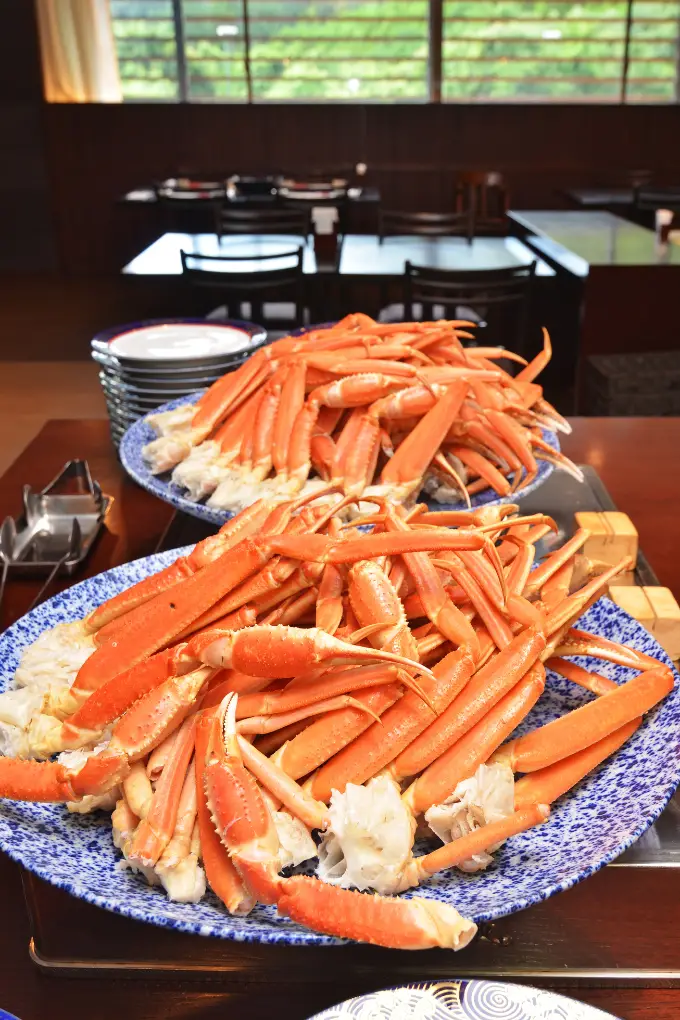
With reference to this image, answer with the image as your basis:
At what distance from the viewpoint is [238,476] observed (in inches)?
44.9

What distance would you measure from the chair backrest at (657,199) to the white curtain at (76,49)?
13.1ft

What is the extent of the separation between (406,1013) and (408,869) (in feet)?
0.27

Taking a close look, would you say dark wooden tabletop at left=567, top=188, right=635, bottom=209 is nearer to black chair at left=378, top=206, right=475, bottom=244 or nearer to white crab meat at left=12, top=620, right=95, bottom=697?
black chair at left=378, top=206, right=475, bottom=244

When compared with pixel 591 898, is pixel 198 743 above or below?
above

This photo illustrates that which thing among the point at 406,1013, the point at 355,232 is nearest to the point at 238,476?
the point at 406,1013

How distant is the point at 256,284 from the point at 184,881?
8.17 feet

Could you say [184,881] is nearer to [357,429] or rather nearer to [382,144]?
[357,429]

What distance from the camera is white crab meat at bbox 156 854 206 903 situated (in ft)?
1.86

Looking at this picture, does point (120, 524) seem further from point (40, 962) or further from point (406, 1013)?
point (406, 1013)

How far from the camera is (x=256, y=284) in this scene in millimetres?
2881

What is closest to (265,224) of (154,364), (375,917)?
(154,364)

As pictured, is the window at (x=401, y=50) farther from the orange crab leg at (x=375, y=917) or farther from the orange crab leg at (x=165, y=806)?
the orange crab leg at (x=375, y=917)

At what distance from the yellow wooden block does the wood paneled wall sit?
586 cm

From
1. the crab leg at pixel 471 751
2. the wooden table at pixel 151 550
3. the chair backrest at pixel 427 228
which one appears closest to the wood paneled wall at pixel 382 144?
the chair backrest at pixel 427 228
